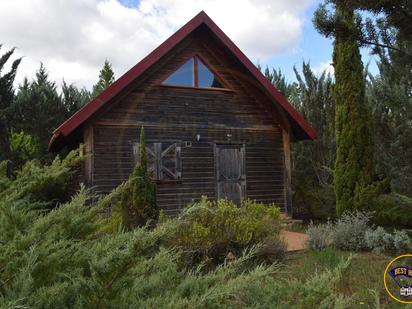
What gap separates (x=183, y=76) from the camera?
12164 millimetres

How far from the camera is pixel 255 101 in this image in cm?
1297

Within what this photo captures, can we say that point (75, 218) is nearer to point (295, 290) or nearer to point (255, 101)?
point (295, 290)

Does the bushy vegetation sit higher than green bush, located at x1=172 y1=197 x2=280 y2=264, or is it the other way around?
green bush, located at x1=172 y1=197 x2=280 y2=264

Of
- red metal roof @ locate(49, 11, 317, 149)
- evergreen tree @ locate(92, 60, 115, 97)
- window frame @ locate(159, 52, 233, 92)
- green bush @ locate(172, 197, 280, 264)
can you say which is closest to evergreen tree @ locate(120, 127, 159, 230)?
green bush @ locate(172, 197, 280, 264)

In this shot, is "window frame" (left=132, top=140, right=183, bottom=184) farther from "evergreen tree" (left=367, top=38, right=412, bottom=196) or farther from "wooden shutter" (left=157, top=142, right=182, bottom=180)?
"evergreen tree" (left=367, top=38, right=412, bottom=196)

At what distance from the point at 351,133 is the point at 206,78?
4606mm

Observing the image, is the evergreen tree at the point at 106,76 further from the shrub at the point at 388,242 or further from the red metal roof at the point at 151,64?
the shrub at the point at 388,242

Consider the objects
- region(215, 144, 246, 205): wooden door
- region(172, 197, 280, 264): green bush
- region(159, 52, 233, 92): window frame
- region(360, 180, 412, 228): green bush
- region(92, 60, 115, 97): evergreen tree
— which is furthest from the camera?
region(92, 60, 115, 97): evergreen tree

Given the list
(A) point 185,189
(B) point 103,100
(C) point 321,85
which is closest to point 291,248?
(A) point 185,189

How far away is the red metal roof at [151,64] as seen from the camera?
10.1 metres

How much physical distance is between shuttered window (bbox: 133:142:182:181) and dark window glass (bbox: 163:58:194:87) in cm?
182

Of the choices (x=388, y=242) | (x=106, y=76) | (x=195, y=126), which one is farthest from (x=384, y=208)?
(x=106, y=76)

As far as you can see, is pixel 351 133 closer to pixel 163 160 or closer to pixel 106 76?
pixel 163 160

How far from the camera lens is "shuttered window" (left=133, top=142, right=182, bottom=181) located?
11.3 m
